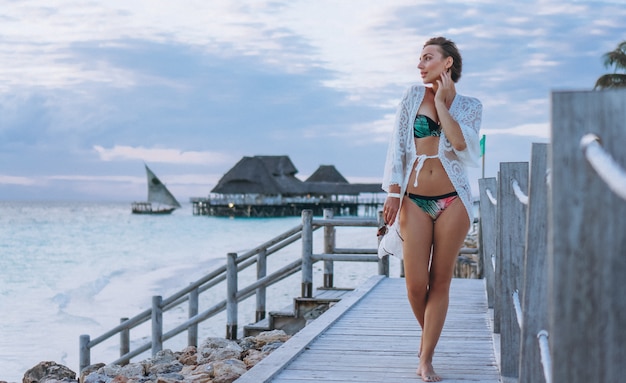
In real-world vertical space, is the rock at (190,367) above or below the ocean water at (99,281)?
above

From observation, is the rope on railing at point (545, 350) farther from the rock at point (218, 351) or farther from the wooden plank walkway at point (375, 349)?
the rock at point (218, 351)

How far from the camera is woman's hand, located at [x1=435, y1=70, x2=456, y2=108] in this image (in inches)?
154

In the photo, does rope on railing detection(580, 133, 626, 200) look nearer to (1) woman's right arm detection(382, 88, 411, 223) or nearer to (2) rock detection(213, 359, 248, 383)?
(1) woman's right arm detection(382, 88, 411, 223)

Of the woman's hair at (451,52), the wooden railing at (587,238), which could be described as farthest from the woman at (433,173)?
the wooden railing at (587,238)

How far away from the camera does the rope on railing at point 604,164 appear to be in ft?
3.88

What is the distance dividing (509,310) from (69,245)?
6087cm

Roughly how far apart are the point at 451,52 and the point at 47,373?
6.49 meters

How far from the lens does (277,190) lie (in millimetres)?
85375

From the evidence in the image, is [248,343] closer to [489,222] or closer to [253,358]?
[253,358]

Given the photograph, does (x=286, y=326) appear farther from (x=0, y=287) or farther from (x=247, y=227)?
(x=247, y=227)

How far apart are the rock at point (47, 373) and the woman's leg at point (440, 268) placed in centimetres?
555

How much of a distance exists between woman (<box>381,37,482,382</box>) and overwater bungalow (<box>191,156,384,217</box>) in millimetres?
80555

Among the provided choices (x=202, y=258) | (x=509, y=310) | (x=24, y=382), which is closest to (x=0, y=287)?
(x=202, y=258)

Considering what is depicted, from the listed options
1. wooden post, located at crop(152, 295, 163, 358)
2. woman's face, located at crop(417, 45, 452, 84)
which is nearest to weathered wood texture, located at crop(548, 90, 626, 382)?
woman's face, located at crop(417, 45, 452, 84)
